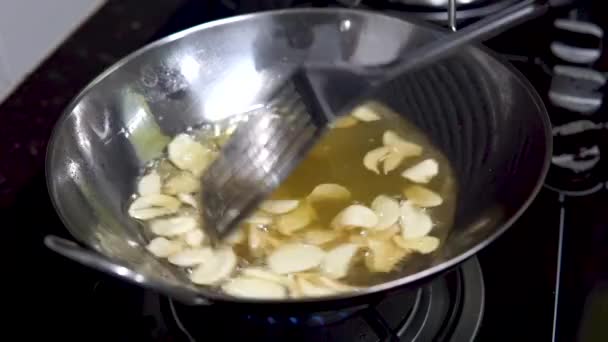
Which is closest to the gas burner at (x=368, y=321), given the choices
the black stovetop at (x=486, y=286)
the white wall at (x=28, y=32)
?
Answer: the black stovetop at (x=486, y=286)

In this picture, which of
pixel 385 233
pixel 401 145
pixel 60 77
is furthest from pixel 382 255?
pixel 60 77

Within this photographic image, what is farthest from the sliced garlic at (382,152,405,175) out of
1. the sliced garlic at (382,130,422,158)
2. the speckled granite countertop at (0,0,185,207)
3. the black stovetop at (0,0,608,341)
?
the speckled granite countertop at (0,0,185,207)

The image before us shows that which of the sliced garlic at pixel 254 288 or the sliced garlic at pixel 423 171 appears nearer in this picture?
the sliced garlic at pixel 254 288

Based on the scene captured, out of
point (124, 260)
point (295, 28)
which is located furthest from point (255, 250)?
point (295, 28)

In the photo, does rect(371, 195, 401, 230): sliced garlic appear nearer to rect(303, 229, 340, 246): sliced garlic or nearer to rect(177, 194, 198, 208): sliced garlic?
rect(303, 229, 340, 246): sliced garlic

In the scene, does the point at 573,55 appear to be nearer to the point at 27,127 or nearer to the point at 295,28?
the point at 295,28

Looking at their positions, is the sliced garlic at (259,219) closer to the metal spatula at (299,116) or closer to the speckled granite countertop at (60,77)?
the metal spatula at (299,116)
